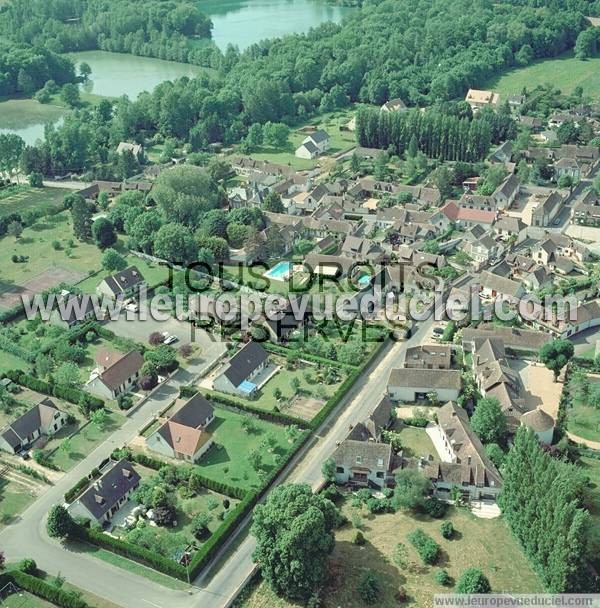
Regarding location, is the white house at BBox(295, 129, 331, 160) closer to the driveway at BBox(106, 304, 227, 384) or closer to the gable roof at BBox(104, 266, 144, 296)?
the gable roof at BBox(104, 266, 144, 296)

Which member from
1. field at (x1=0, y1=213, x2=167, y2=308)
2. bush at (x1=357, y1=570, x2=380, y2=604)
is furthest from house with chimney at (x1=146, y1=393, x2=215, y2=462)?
field at (x1=0, y1=213, x2=167, y2=308)

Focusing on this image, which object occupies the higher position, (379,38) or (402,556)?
(379,38)

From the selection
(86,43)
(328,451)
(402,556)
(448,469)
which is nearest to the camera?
(402,556)

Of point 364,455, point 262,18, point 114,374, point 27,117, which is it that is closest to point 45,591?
point 114,374

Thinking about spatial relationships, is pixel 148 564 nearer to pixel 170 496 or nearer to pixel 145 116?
pixel 170 496

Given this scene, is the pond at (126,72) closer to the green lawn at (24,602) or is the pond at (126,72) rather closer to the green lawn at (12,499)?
the green lawn at (12,499)

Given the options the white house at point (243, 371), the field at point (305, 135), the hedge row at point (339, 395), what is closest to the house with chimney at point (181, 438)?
the white house at point (243, 371)

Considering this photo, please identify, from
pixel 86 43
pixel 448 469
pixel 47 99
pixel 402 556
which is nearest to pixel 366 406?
pixel 448 469
